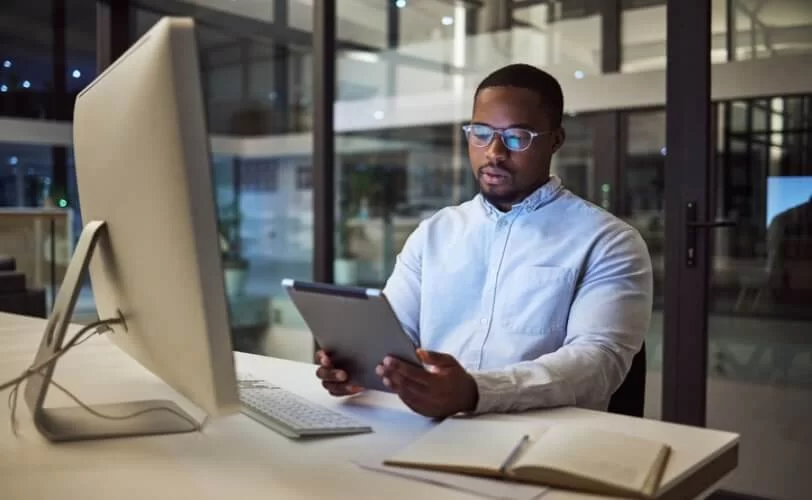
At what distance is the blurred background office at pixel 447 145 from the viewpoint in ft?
9.58

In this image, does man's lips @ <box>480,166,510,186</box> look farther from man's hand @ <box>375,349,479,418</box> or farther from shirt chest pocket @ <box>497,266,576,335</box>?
man's hand @ <box>375,349,479,418</box>

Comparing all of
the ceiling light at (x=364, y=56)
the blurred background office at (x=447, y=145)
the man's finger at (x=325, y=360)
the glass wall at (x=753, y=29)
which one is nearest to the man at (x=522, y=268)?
the man's finger at (x=325, y=360)

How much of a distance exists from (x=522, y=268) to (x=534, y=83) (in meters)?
0.41

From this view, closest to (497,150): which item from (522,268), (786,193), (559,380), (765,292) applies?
(522,268)

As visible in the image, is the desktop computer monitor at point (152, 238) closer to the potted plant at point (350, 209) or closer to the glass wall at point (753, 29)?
the glass wall at point (753, 29)

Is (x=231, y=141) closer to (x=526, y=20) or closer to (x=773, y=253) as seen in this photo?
(x=526, y=20)

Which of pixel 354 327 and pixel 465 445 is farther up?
pixel 354 327

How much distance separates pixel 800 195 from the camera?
288cm

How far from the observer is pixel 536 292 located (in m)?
1.69

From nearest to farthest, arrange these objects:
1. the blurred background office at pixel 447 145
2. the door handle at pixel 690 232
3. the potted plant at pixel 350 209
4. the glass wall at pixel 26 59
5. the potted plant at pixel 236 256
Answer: the door handle at pixel 690 232 → the blurred background office at pixel 447 145 → the potted plant at pixel 350 209 → the glass wall at pixel 26 59 → the potted plant at pixel 236 256

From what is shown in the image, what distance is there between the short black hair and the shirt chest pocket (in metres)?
0.35

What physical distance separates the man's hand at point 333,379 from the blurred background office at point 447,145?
1.31 feet

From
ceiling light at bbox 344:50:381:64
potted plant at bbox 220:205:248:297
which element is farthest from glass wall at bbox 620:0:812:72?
potted plant at bbox 220:205:248:297

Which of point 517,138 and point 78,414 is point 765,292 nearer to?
point 517,138
